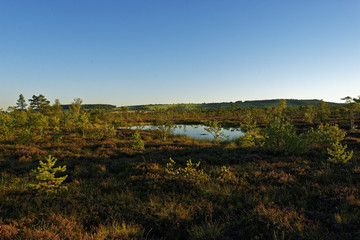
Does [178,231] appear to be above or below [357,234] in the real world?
below

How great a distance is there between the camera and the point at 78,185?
5988 millimetres

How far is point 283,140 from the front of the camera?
9914 millimetres

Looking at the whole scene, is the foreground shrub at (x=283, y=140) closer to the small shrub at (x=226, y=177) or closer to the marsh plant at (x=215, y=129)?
the marsh plant at (x=215, y=129)

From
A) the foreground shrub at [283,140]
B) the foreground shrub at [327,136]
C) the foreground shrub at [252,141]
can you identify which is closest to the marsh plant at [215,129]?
the foreground shrub at [252,141]

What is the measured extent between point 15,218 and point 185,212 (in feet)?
13.9

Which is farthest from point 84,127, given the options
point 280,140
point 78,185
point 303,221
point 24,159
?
point 303,221

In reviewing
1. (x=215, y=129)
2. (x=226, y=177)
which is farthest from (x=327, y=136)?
(x=226, y=177)

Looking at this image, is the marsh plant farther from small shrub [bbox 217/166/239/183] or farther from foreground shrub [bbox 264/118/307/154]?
small shrub [bbox 217/166/239/183]

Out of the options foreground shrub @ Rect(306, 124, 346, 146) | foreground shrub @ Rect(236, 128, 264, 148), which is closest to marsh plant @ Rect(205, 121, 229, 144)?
foreground shrub @ Rect(236, 128, 264, 148)

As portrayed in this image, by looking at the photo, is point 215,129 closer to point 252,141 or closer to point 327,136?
point 252,141

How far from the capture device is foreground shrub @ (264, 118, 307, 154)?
953cm

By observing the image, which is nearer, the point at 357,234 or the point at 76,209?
the point at 357,234

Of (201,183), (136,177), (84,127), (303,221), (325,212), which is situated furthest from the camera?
(84,127)

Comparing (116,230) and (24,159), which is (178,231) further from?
(24,159)
